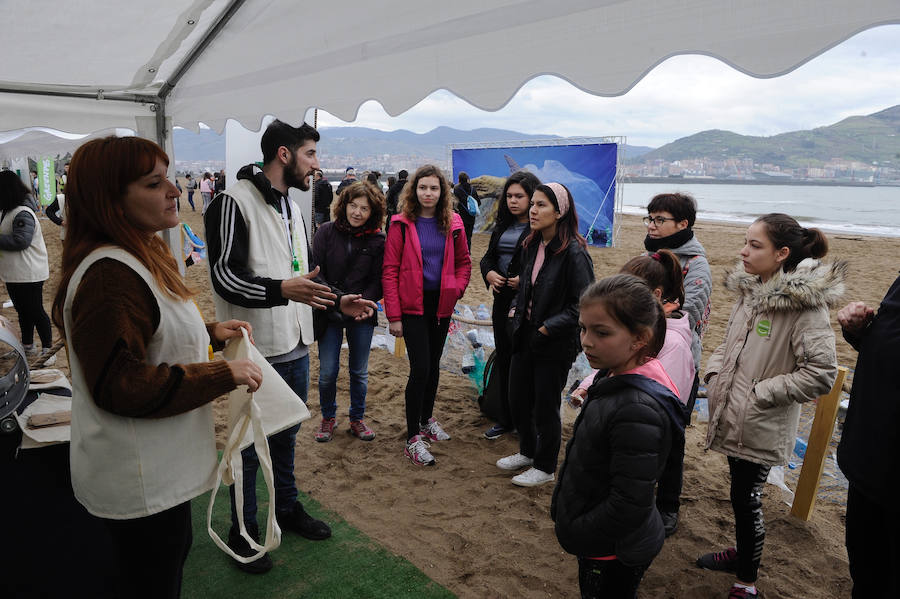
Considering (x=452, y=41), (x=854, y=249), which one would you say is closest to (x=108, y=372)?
(x=452, y=41)

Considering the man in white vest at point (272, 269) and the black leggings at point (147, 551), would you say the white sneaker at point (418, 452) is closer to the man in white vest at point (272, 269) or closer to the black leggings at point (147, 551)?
the man in white vest at point (272, 269)

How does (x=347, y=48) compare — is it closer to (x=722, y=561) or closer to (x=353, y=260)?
(x=353, y=260)

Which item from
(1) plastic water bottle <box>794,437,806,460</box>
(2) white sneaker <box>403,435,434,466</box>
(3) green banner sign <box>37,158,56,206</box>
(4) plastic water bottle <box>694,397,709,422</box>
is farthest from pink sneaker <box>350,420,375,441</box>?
(3) green banner sign <box>37,158,56,206</box>

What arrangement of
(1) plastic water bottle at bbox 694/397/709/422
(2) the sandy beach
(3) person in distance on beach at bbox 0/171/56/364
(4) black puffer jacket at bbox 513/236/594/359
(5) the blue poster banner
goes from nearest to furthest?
(2) the sandy beach, (4) black puffer jacket at bbox 513/236/594/359, (1) plastic water bottle at bbox 694/397/709/422, (3) person in distance on beach at bbox 0/171/56/364, (5) the blue poster banner

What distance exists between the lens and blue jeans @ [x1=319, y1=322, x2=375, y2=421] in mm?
3561

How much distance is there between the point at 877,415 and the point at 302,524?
2434 mm

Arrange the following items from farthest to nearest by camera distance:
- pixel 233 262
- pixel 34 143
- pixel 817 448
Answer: pixel 34 143 → pixel 817 448 → pixel 233 262

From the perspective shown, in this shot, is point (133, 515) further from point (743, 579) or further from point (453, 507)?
point (743, 579)

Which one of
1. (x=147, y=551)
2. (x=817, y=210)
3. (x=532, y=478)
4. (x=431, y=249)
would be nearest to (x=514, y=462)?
(x=532, y=478)

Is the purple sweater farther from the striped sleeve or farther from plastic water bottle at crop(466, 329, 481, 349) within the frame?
plastic water bottle at crop(466, 329, 481, 349)

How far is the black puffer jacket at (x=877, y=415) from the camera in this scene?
4.86 feet

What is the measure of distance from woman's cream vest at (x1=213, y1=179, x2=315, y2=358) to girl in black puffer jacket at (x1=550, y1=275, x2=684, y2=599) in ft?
4.39

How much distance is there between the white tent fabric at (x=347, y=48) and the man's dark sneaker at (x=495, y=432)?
241 cm

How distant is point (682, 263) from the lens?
2.78m
